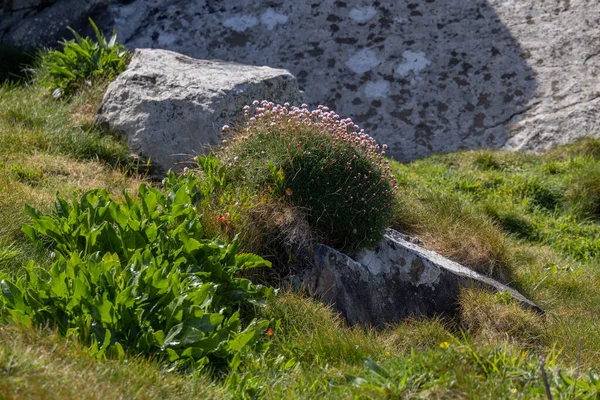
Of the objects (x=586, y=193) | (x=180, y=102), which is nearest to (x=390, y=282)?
(x=180, y=102)

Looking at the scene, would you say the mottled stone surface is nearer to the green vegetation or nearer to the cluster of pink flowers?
the green vegetation

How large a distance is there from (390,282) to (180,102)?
9.29 feet

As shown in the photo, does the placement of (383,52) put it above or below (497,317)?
above

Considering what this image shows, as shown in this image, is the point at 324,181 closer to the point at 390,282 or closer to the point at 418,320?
the point at 390,282

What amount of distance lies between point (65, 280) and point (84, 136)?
3579 mm

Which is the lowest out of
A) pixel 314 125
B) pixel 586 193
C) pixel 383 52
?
pixel 586 193

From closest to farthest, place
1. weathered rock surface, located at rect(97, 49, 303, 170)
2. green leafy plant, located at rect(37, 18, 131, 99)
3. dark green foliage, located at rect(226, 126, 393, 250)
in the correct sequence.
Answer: dark green foliage, located at rect(226, 126, 393, 250), weathered rock surface, located at rect(97, 49, 303, 170), green leafy plant, located at rect(37, 18, 131, 99)

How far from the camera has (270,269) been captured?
5320 mm

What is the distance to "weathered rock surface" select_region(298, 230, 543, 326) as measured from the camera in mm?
5348

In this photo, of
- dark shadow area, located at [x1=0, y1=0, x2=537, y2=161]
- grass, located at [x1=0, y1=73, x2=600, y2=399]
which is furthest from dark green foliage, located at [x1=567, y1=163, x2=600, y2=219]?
dark shadow area, located at [x1=0, y1=0, x2=537, y2=161]

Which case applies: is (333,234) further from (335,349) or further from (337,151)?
(335,349)

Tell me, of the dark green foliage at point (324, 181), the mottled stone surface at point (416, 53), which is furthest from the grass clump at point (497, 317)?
the mottled stone surface at point (416, 53)

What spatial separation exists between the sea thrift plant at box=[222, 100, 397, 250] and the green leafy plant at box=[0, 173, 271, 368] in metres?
0.86

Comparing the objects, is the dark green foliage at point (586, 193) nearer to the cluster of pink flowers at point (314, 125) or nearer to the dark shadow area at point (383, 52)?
the dark shadow area at point (383, 52)
